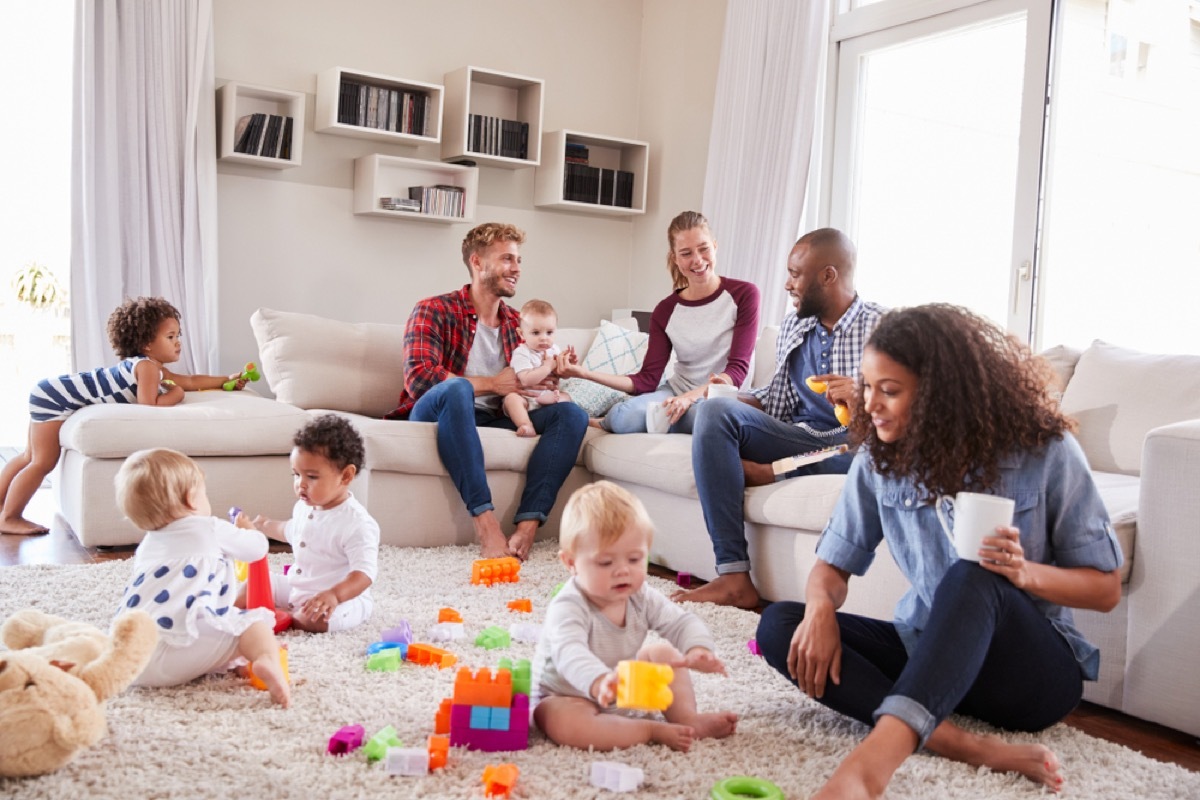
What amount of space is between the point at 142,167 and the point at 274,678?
10.6ft

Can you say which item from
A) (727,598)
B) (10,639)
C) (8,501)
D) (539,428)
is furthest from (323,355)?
(10,639)

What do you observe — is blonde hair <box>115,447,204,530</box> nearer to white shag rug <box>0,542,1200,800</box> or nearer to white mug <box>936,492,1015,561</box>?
white shag rug <box>0,542,1200,800</box>

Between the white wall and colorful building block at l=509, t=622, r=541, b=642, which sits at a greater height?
the white wall

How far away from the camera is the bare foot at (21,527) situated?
135 inches

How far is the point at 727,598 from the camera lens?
9.24ft

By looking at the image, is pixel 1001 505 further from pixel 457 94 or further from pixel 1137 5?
pixel 457 94

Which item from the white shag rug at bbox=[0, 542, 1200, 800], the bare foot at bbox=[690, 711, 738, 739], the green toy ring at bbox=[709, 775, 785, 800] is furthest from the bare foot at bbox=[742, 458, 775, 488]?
the green toy ring at bbox=[709, 775, 785, 800]

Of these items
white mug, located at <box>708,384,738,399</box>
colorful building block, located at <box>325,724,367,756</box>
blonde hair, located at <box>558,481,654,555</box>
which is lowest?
colorful building block, located at <box>325,724,367,756</box>

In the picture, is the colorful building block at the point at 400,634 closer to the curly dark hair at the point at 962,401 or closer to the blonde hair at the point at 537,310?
the curly dark hair at the point at 962,401

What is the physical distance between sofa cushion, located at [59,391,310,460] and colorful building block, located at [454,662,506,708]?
1.85 metres

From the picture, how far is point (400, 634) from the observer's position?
2.31 metres

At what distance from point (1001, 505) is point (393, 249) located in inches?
161

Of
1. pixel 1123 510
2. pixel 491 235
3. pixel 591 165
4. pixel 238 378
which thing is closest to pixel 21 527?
pixel 238 378

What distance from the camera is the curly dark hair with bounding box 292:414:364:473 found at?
7.71 ft
